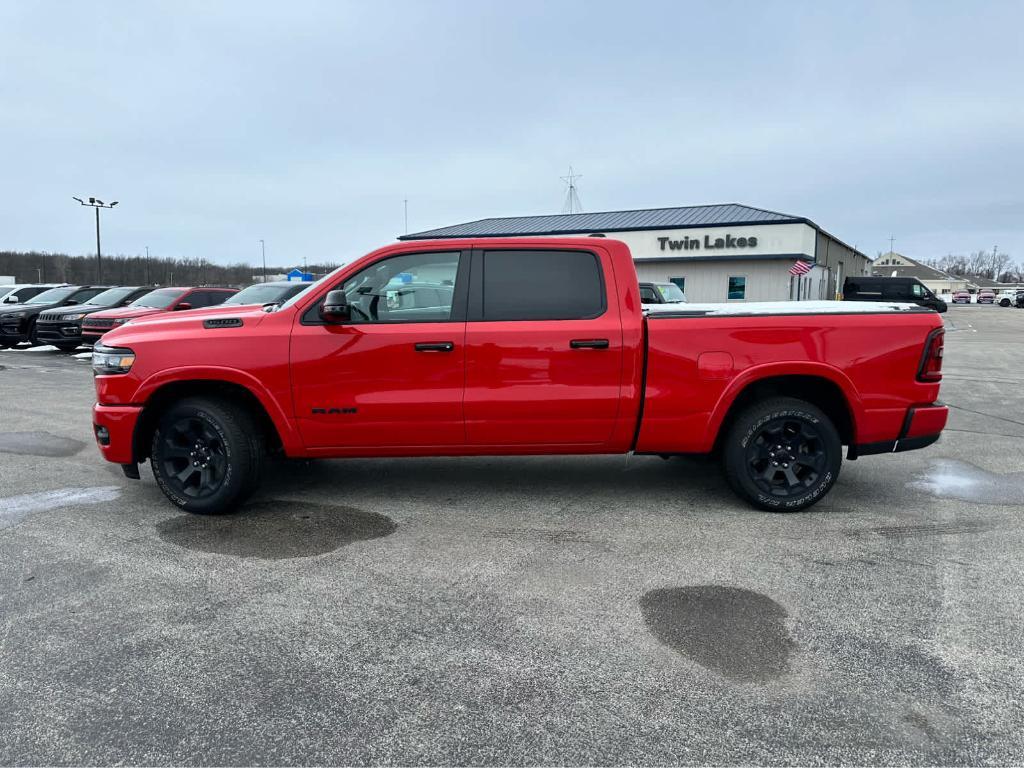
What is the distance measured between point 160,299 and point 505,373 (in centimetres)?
1412

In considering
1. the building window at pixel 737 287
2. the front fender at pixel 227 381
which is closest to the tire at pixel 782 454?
the front fender at pixel 227 381

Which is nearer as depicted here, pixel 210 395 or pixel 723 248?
Result: pixel 210 395

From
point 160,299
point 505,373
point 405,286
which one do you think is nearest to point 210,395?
point 405,286

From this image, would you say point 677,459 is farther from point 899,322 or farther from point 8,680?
point 8,680

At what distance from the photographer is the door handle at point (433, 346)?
4.64 meters

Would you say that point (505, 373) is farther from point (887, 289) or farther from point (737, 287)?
point (887, 289)

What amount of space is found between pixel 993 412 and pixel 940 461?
3.38 metres

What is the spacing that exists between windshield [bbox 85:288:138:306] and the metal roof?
64.7 feet

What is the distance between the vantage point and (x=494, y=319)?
186 inches

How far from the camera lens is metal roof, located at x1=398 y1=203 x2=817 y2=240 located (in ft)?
117

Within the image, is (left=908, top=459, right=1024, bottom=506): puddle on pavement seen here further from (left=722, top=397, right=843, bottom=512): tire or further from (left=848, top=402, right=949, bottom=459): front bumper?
(left=722, top=397, right=843, bottom=512): tire

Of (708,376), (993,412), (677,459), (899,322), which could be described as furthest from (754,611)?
(993,412)

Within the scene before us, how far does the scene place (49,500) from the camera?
5.16 m

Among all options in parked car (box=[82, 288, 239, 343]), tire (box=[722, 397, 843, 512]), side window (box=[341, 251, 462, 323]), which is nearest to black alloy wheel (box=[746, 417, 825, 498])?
tire (box=[722, 397, 843, 512])
